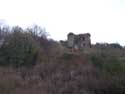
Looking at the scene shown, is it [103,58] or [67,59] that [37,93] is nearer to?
[103,58]

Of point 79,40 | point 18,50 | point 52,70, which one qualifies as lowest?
point 52,70

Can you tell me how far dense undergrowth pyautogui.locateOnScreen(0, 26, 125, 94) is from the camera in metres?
10.5

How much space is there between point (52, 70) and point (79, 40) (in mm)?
14971

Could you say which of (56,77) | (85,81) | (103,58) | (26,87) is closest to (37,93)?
(26,87)

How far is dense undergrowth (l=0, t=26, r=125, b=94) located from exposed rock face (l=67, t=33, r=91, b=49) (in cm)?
597

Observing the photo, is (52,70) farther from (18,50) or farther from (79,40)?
(79,40)

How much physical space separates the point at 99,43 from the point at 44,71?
51.2 ft

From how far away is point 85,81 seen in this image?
11.3 meters

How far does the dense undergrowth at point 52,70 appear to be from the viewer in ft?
34.3

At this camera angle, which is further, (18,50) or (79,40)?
(79,40)

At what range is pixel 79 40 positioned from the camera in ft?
97.7

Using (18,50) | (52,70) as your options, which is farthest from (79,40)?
(52,70)

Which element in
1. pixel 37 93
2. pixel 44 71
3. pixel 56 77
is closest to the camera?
pixel 37 93

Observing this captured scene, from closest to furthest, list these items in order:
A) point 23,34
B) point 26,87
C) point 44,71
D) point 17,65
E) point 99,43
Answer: point 26,87
point 44,71
point 17,65
point 23,34
point 99,43
